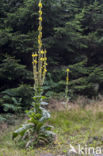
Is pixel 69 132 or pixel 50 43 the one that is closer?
pixel 69 132

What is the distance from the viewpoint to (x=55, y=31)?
330 inches

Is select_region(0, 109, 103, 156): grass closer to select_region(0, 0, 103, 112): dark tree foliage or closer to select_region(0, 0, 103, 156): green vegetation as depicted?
select_region(0, 0, 103, 156): green vegetation

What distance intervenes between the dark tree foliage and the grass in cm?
175

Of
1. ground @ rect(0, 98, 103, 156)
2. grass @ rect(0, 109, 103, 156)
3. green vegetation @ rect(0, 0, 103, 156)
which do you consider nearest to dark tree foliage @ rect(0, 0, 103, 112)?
green vegetation @ rect(0, 0, 103, 156)

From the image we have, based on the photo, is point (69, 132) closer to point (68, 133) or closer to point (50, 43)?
point (68, 133)

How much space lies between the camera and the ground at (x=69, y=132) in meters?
3.78

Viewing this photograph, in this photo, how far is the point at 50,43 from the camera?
8.10 m

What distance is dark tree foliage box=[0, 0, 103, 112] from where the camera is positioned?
732 cm

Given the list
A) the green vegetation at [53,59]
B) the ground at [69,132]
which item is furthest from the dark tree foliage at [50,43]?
A: the ground at [69,132]

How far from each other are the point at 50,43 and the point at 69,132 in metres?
4.33

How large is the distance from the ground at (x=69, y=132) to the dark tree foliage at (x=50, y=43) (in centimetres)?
159

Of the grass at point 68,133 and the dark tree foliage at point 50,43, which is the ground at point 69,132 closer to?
the grass at point 68,133

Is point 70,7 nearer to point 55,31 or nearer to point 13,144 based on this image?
point 55,31

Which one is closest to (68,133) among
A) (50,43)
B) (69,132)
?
(69,132)
